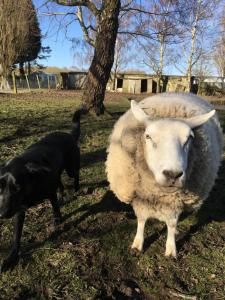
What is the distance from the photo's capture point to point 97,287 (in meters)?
3.15

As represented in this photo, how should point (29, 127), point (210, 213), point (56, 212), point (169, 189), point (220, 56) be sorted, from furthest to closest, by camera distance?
point (220, 56) → point (29, 127) → point (210, 213) → point (56, 212) → point (169, 189)

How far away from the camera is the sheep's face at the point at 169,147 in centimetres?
296

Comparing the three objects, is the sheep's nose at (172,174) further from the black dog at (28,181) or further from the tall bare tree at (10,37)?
the tall bare tree at (10,37)

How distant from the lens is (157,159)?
312cm

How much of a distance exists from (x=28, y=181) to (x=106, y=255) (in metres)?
1.05

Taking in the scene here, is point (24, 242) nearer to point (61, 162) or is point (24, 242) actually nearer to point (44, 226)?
point (44, 226)

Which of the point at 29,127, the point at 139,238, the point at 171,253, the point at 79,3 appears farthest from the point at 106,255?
the point at 79,3

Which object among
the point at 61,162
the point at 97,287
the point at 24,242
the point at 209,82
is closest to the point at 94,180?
the point at 61,162

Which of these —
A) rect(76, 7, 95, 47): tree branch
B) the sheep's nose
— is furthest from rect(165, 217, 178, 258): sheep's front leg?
rect(76, 7, 95, 47): tree branch

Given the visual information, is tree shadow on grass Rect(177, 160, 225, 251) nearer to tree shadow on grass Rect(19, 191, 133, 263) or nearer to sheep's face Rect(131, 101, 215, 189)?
tree shadow on grass Rect(19, 191, 133, 263)

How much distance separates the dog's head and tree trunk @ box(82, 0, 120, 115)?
309 inches

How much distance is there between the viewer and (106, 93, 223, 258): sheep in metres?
3.26

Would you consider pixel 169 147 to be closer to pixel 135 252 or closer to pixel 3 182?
pixel 135 252

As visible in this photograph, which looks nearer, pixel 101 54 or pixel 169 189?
pixel 169 189
